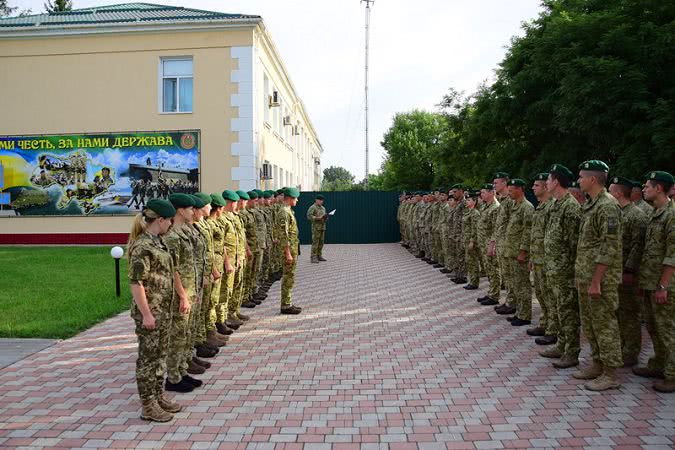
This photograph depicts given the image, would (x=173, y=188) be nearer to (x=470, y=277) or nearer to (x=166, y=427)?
(x=470, y=277)

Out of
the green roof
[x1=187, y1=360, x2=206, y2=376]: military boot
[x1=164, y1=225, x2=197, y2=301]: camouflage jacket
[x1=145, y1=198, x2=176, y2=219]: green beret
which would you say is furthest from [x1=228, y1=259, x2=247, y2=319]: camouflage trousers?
the green roof

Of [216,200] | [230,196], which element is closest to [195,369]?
[216,200]

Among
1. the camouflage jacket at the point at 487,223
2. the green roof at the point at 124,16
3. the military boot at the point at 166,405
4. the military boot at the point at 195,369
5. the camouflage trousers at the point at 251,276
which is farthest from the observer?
the green roof at the point at 124,16

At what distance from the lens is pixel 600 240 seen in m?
5.61

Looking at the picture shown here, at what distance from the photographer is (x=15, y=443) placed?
4.36m

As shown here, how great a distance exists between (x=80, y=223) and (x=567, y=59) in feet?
52.5

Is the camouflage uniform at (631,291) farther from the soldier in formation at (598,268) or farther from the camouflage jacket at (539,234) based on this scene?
the camouflage jacket at (539,234)

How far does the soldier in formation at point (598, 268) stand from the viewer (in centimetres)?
550

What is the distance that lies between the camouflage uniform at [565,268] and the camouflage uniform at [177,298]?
4.11m

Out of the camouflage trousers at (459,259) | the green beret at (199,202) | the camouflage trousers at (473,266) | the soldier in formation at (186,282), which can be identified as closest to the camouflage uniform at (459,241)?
the camouflage trousers at (459,259)

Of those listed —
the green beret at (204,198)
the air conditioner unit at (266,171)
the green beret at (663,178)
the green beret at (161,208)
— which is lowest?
the green beret at (161,208)

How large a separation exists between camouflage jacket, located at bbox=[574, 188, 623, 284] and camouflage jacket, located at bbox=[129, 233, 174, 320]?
13.6ft

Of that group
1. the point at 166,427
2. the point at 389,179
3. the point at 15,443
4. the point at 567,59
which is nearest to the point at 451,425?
the point at 166,427

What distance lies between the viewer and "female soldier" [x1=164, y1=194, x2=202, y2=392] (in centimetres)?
539
